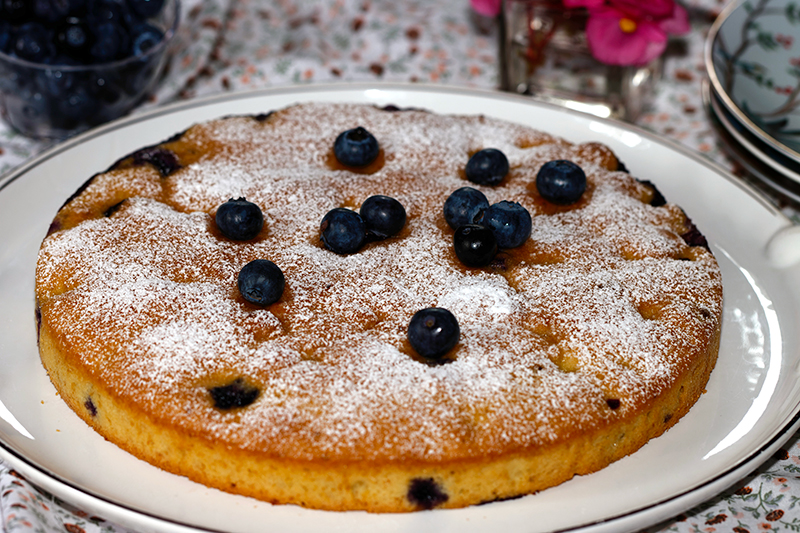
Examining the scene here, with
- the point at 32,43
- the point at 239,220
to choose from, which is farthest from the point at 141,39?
the point at 239,220

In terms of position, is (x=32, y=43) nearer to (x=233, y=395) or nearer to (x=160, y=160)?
(x=160, y=160)

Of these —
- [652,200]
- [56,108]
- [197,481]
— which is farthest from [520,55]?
[197,481]

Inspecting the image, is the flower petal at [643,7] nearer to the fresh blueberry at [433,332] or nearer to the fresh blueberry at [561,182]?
the fresh blueberry at [561,182]

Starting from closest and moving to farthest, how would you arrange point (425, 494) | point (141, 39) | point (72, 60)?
point (425, 494), point (72, 60), point (141, 39)

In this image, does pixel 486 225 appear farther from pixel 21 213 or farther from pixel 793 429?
pixel 21 213

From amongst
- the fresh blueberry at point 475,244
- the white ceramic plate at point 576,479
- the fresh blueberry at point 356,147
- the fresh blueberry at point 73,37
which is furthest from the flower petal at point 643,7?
the fresh blueberry at point 73,37

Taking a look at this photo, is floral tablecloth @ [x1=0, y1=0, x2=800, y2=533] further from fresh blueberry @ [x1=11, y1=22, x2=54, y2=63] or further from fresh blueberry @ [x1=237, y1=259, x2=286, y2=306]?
fresh blueberry @ [x1=237, y1=259, x2=286, y2=306]
